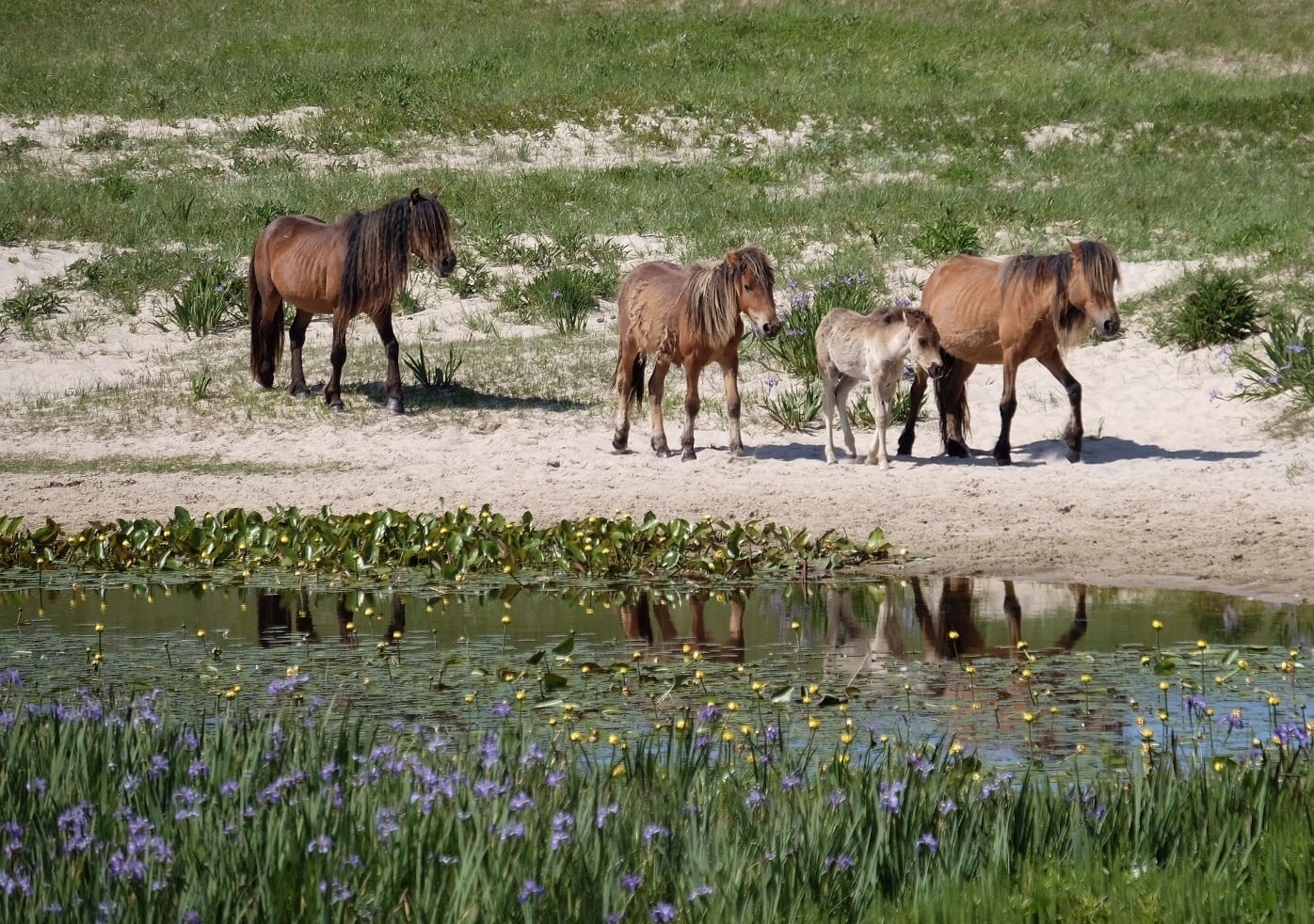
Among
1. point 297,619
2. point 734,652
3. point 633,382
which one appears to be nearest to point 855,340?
point 633,382

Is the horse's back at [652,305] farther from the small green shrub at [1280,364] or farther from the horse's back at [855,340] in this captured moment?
the small green shrub at [1280,364]

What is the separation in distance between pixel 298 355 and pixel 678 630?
8.03 meters

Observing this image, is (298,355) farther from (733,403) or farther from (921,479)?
(921,479)

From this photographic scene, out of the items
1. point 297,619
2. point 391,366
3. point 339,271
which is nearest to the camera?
point 297,619

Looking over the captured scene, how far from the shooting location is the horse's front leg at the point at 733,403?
43.3 ft

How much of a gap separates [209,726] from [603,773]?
176cm

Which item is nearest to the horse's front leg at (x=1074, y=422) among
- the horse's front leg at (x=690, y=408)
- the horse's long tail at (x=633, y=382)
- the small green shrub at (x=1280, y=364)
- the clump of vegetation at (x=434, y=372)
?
the small green shrub at (x=1280, y=364)

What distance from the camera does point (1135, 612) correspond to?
902cm

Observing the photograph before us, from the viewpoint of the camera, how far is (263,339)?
15.8 m

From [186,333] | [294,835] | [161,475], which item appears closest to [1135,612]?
[294,835]

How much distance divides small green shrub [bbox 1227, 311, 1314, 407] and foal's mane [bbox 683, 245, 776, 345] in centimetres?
461

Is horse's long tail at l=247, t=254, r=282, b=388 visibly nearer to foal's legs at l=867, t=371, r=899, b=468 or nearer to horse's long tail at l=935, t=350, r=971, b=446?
foal's legs at l=867, t=371, r=899, b=468

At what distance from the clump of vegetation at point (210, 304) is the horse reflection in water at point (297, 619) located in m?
8.49

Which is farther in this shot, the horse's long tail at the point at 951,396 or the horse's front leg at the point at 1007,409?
the horse's long tail at the point at 951,396
